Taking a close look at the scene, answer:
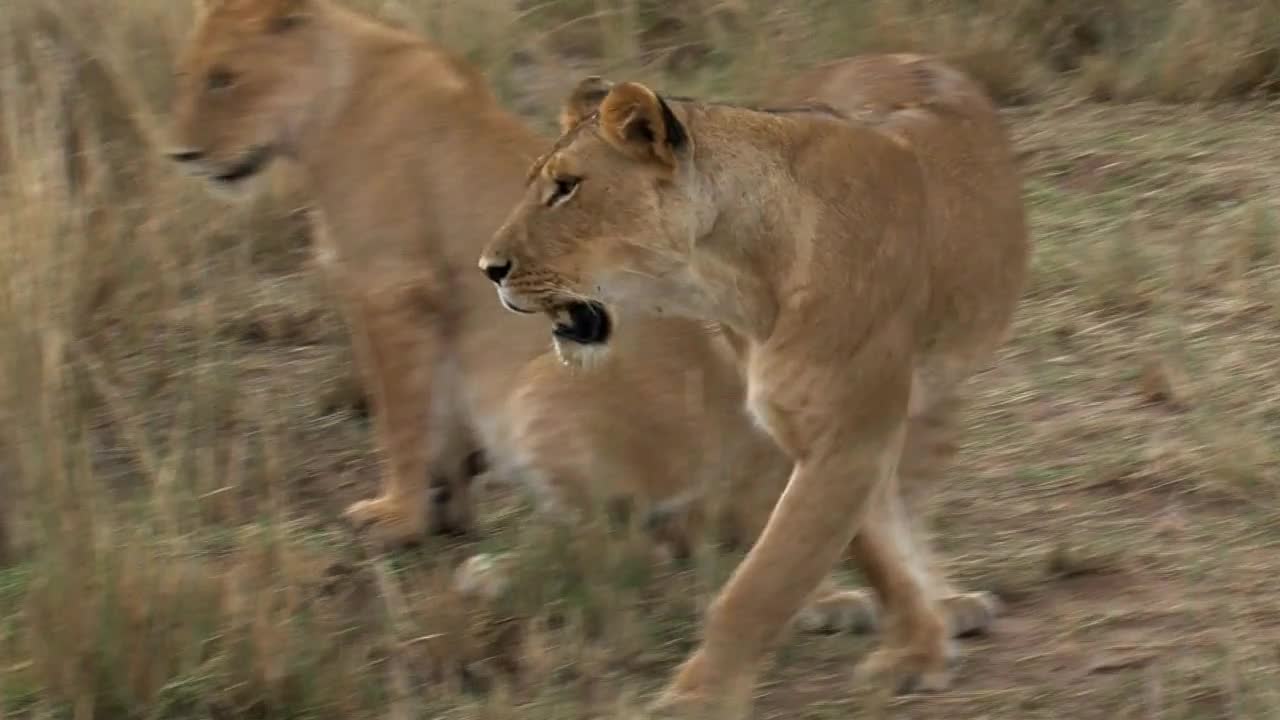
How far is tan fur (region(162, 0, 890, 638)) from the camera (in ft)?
11.8

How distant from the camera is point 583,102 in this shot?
3.03 metres

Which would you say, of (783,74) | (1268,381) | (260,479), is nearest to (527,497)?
(260,479)

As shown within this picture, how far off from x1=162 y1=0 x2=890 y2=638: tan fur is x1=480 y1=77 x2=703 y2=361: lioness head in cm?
61

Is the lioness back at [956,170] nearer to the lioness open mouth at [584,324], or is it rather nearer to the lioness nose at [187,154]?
the lioness open mouth at [584,324]

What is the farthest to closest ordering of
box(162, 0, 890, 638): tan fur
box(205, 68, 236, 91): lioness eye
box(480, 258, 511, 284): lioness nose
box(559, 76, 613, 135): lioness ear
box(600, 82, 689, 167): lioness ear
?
box(205, 68, 236, 91): lioness eye, box(162, 0, 890, 638): tan fur, box(559, 76, 613, 135): lioness ear, box(480, 258, 511, 284): lioness nose, box(600, 82, 689, 167): lioness ear

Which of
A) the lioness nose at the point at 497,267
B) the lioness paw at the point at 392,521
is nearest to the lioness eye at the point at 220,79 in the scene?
the lioness paw at the point at 392,521

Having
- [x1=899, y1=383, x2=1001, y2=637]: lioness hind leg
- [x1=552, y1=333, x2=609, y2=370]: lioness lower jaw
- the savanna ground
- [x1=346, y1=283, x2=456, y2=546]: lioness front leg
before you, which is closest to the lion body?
[x1=346, y1=283, x2=456, y2=546]: lioness front leg

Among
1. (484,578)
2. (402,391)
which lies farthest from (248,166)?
(484,578)

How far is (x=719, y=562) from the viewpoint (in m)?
3.37

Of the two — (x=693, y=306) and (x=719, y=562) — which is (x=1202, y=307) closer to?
(x=719, y=562)

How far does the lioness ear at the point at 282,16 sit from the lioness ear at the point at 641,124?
1.17 m

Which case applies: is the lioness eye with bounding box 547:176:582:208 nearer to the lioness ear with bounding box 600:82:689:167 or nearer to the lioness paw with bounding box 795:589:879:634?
the lioness ear with bounding box 600:82:689:167

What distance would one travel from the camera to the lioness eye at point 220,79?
3.76 metres

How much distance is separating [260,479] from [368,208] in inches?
20.9
